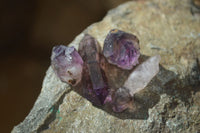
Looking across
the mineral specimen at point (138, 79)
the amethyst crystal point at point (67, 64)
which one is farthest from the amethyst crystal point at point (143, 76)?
the amethyst crystal point at point (67, 64)

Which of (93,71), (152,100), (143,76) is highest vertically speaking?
(93,71)

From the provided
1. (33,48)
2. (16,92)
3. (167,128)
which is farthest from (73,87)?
(33,48)

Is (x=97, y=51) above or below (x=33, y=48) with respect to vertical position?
above

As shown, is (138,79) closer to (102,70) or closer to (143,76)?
(143,76)

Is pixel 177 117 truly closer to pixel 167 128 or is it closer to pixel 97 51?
pixel 167 128

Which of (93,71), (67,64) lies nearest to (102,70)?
(93,71)

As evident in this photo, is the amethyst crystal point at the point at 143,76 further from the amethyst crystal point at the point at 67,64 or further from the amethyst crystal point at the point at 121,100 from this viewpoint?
the amethyst crystal point at the point at 67,64
